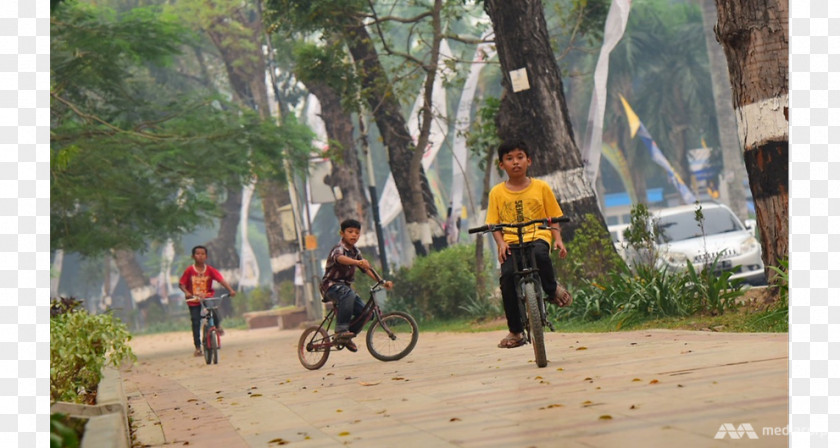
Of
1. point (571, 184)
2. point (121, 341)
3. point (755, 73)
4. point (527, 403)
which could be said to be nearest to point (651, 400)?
point (527, 403)

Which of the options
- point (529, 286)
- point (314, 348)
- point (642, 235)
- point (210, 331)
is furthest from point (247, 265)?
point (529, 286)

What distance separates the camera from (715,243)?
19266 mm

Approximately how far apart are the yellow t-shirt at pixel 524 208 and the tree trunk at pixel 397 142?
46.6 ft

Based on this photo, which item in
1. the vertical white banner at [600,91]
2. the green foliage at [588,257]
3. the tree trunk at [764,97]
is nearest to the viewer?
the tree trunk at [764,97]

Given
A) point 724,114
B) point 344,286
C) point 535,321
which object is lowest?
point 535,321

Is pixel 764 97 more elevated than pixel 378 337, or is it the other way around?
pixel 764 97

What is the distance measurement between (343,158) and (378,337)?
1831 centimetres

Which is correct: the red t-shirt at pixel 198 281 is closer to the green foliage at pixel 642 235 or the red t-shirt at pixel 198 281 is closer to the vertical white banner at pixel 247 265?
the green foliage at pixel 642 235

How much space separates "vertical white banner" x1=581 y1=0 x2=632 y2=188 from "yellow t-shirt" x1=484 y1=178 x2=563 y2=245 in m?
10.6

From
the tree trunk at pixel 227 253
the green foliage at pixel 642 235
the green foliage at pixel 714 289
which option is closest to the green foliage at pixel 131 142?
the green foliage at pixel 642 235

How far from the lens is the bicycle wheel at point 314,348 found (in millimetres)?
13031

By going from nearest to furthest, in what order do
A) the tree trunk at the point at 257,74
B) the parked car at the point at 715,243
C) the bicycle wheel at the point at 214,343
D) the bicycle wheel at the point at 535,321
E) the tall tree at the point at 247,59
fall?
the bicycle wheel at the point at 535,321 → the bicycle wheel at the point at 214,343 → the parked car at the point at 715,243 → the tall tree at the point at 247,59 → the tree trunk at the point at 257,74

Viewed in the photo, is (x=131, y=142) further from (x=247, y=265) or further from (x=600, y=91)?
(x=247, y=265)

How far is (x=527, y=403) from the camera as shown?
284 inches
